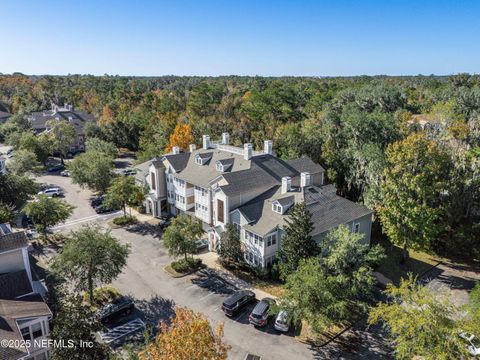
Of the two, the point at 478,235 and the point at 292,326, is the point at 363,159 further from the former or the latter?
the point at 292,326

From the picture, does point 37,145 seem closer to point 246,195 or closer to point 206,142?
point 206,142

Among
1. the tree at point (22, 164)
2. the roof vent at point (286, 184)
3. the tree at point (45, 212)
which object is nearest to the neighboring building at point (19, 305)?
the tree at point (45, 212)

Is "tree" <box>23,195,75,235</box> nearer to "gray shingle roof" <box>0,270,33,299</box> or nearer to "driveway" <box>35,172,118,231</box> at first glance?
"driveway" <box>35,172,118,231</box>

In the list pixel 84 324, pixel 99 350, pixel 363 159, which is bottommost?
pixel 99 350

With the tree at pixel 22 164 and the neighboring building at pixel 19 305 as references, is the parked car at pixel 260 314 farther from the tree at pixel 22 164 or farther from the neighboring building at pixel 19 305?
the tree at pixel 22 164

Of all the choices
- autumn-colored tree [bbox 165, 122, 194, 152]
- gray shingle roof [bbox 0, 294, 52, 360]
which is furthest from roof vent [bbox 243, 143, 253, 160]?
gray shingle roof [bbox 0, 294, 52, 360]

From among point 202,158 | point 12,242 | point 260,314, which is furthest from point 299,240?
point 12,242

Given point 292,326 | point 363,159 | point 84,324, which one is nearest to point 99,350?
point 84,324
